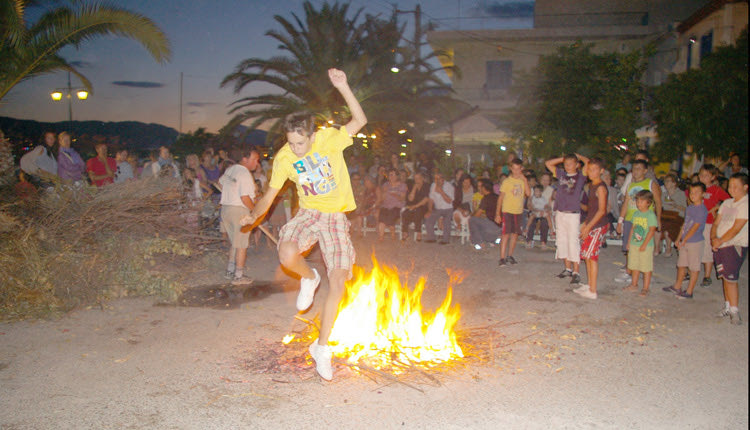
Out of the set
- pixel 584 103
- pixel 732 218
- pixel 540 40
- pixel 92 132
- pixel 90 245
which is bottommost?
pixel 90 245

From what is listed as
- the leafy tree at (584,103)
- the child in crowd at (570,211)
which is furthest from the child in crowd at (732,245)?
the leafy tree at (584,103)

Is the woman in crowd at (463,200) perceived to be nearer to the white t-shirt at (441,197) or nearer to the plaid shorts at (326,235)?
the white t-shirt at (441,197)

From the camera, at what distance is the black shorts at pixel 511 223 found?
30.8 ft

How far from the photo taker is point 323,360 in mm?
4355

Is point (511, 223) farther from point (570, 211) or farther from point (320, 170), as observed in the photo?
point (320, 170)

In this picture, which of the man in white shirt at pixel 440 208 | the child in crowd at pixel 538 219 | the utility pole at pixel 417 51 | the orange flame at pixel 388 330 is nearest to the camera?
the orange flame at pixel 388 330

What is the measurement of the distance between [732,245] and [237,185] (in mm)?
6261

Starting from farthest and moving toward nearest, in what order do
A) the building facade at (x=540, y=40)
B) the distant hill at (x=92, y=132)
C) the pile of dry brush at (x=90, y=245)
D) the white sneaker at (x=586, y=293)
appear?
the building facade at (x=540, y=40), the distant hill at (x=92, y=132), the white sneaker at (x=586, y=293), the pile of dry brush at (x=90, y=245)

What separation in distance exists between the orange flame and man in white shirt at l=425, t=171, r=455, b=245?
6.66 meters

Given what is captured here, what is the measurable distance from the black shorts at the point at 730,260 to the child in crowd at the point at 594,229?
4.77 ft

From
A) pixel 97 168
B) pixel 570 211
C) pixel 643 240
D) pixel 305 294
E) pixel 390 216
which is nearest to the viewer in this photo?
pixel 305 294

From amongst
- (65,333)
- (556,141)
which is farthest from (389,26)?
(65,333)

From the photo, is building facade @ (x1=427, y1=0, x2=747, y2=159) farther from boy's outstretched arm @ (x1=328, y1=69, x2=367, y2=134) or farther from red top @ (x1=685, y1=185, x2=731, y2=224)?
boy's outstretched arm @ (x1=328, y1=69, x2=367, y2=134)

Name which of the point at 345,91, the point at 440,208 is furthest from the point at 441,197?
the point at 345,91
